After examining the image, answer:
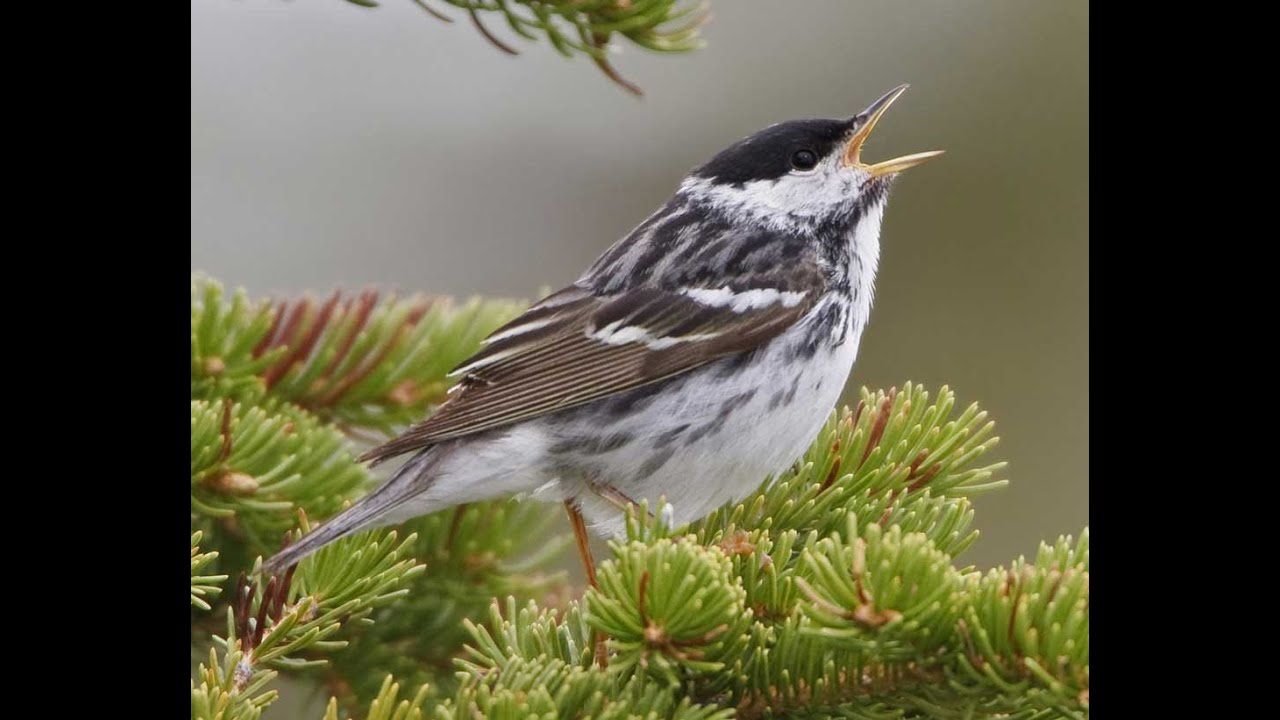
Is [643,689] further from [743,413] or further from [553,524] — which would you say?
[553,524]

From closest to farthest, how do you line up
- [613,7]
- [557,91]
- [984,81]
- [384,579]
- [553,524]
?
[384,579], [613,7], [553,524], [984,81], [557,91]

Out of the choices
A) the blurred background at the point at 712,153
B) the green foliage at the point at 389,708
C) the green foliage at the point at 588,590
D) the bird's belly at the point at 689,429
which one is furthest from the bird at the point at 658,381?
the blurred background at the point at 712,153

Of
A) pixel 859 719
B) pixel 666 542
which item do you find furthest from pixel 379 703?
pixel 859 719

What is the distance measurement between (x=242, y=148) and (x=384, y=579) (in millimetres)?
4429

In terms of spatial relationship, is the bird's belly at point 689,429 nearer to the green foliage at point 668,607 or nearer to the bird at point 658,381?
the bird at point 658,381

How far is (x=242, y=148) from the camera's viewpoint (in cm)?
579

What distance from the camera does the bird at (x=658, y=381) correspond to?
7.66 ft

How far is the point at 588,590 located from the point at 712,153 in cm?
416

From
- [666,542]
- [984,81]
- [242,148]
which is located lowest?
[666,542]

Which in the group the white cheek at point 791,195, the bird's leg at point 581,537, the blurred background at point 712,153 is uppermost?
the blurred background at point 712,153

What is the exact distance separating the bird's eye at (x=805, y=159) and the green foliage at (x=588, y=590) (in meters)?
0.79

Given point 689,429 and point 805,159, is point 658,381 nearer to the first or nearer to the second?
point 689,429

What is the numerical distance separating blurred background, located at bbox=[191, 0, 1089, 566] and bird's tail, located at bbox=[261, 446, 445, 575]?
2.46 m

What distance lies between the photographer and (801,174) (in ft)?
9.62
